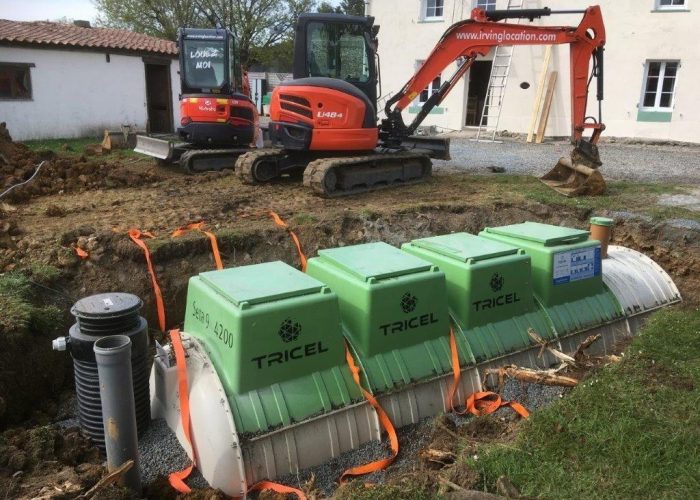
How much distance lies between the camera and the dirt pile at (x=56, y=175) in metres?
9.56

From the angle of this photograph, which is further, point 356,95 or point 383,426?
point 356,95

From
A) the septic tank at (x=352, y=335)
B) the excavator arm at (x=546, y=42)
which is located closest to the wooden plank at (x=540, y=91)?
the excavator arm at (x=546, y=42)

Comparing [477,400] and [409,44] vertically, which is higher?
[409,44]

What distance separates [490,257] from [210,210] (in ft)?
15.2

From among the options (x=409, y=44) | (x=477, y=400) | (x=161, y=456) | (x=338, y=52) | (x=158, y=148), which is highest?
(x=409, y=44)

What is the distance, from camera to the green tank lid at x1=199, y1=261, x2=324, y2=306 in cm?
365

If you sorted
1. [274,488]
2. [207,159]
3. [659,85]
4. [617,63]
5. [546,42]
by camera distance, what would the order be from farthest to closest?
[617,63], [659,85], [207,159], [546,42], [274,488]

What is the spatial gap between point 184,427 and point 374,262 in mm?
1734

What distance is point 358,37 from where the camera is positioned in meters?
9.78

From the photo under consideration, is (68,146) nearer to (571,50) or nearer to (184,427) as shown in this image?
(571,50)

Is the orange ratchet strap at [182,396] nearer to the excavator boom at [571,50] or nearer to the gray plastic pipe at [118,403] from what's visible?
the gray plastic pipe at [118,403]

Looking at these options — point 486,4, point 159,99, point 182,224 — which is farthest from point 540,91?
point 182,224

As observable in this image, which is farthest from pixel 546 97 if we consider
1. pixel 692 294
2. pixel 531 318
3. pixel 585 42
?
pixel 531 318

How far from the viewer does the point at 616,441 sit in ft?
10.6
